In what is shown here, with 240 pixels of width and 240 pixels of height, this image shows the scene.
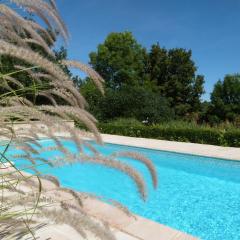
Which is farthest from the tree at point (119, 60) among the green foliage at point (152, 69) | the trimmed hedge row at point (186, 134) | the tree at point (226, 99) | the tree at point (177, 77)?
the trimmed hedge row at point (186, 134)

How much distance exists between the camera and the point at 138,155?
3.61ft

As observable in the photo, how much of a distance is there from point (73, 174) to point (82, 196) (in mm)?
6733

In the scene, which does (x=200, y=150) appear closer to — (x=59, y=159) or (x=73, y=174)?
(x=73, y=174)

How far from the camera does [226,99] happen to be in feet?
86.7

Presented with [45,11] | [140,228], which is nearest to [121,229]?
[140,228]

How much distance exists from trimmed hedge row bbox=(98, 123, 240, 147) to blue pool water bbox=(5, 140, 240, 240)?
6.81 ft

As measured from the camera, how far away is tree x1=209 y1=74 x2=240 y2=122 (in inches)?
986

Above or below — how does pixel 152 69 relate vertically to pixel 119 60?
below

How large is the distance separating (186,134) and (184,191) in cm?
551

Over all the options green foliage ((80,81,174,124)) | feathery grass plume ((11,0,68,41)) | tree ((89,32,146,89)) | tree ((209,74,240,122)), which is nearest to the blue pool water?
feathery grass plume ((11,0,68,41))

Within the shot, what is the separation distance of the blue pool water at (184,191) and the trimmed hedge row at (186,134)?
2075 millimetres

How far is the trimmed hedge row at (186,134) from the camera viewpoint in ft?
34.7

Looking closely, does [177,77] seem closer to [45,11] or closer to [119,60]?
[119,60]

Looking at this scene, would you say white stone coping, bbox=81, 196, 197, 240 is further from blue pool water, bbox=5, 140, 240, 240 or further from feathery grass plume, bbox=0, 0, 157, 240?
feathery grass plume, bbox=0, 0, 157, 240
